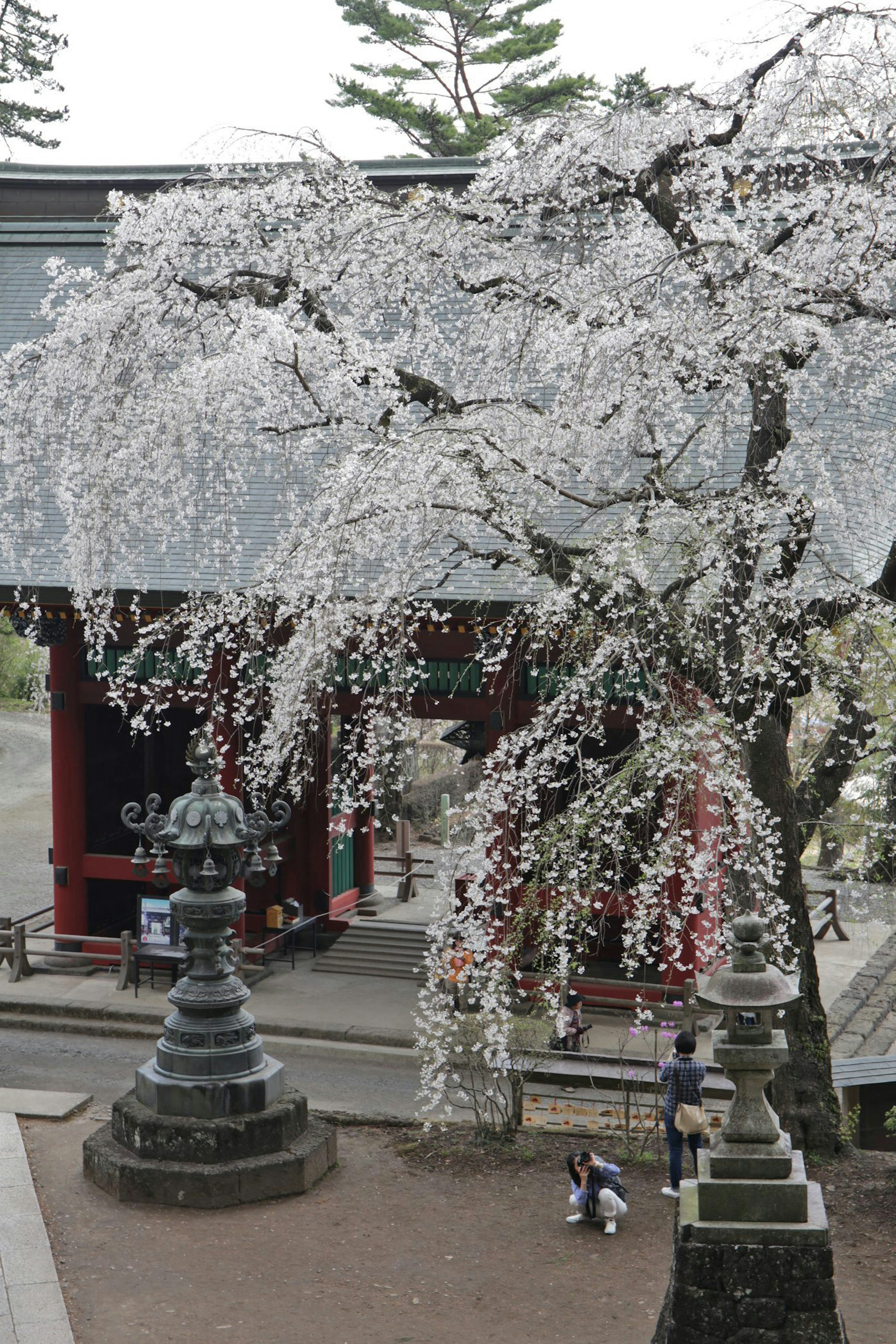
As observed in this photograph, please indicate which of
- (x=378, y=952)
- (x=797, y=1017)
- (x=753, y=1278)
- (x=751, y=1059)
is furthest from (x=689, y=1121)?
(x=378, y=952)

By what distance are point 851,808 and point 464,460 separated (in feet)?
36.4

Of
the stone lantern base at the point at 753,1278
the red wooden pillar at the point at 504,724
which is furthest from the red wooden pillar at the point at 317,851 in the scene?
the stone lantern base at the point at 753,1278

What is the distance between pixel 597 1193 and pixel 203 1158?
2759mm

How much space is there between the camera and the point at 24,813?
25797 millimetres

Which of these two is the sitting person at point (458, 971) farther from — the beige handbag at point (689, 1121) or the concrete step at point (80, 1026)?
Answer: the concrete step at point (80, 1026)

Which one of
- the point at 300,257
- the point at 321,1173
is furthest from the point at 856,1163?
the point at 300,257

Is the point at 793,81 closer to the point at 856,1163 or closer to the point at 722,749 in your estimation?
the point at 722,749

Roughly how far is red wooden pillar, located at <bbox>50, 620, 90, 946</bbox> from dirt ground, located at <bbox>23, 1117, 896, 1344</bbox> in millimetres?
5657

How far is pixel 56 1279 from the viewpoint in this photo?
25.5ft

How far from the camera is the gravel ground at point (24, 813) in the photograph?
20.1 meters

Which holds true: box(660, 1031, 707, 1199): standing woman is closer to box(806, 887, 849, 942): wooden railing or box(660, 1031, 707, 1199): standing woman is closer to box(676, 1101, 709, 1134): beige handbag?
box(676, 1101, 709, 1134): beige handbag

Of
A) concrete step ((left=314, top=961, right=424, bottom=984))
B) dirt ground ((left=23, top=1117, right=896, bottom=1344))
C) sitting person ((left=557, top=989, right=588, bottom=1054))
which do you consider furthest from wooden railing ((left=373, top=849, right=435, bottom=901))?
dirt ground ((left=23, top=1117, right=896, bottom=1344))

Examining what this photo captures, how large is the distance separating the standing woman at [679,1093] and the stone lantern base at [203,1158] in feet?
8.42

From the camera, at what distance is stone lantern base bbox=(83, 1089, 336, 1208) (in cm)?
896
